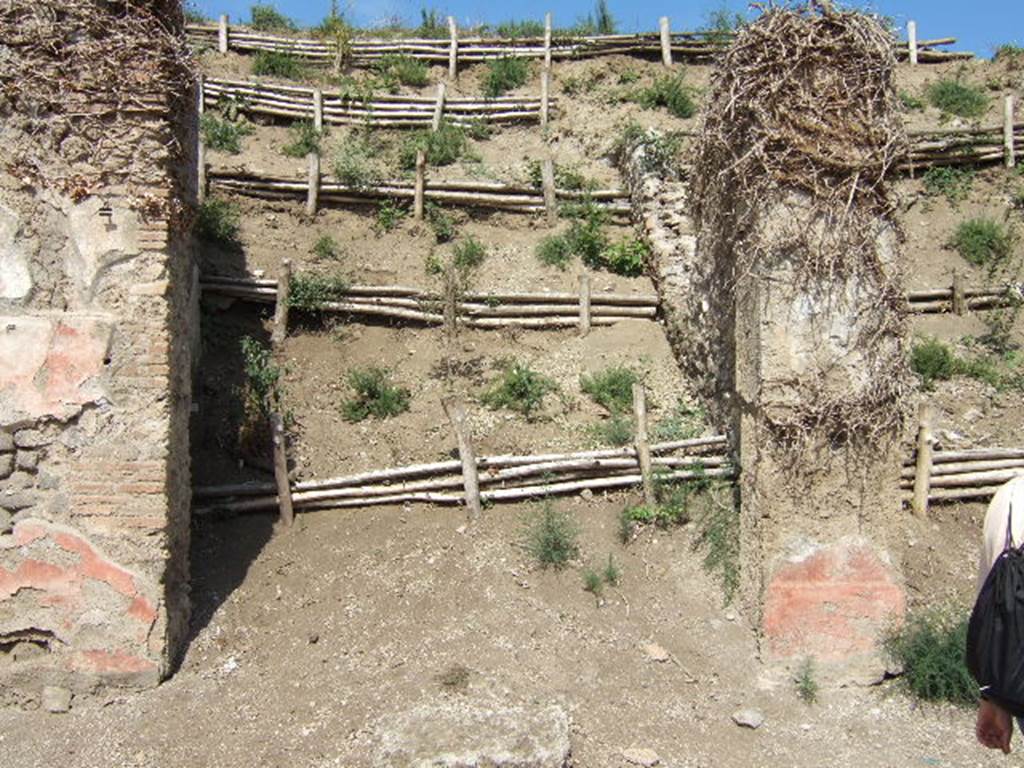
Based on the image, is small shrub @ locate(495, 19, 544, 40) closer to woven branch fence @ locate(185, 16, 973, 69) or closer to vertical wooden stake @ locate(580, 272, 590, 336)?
woven branch fence @ locate(185, 16, 973, 69)

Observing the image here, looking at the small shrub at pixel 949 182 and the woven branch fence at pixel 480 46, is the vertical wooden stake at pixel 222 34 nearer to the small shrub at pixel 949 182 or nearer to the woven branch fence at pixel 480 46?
the woven branch fence at pixel 480 46

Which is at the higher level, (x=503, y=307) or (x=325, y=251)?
(x=325, y=251)

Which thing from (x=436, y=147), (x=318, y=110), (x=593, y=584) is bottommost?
(x=593, y=584)

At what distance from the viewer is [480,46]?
1382 centimetres

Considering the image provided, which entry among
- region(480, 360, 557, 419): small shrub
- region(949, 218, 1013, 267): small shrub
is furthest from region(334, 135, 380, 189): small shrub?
region(949, 218, 1013, 267): small shrub

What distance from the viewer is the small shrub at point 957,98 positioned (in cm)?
1248

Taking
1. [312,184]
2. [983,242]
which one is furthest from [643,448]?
[983,242]

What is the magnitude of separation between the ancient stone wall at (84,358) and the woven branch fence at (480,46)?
902 centimetres

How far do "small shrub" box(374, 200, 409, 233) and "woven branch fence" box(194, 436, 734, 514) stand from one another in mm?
4199

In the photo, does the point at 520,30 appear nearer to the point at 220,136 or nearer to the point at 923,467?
the point at 220,136

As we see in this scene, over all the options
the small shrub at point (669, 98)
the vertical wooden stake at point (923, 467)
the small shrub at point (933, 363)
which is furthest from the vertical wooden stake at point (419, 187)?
the vertical wooden stake at point (923, 467)

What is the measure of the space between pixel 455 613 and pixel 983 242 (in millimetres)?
7538

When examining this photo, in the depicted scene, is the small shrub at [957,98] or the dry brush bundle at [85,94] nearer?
the dry brush bundle at [85,94]

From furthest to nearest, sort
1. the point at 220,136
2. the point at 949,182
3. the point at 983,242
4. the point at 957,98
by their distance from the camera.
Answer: the point at 957,98 < the point at 220,136 < the point at 949,182 < the point at 983,242
